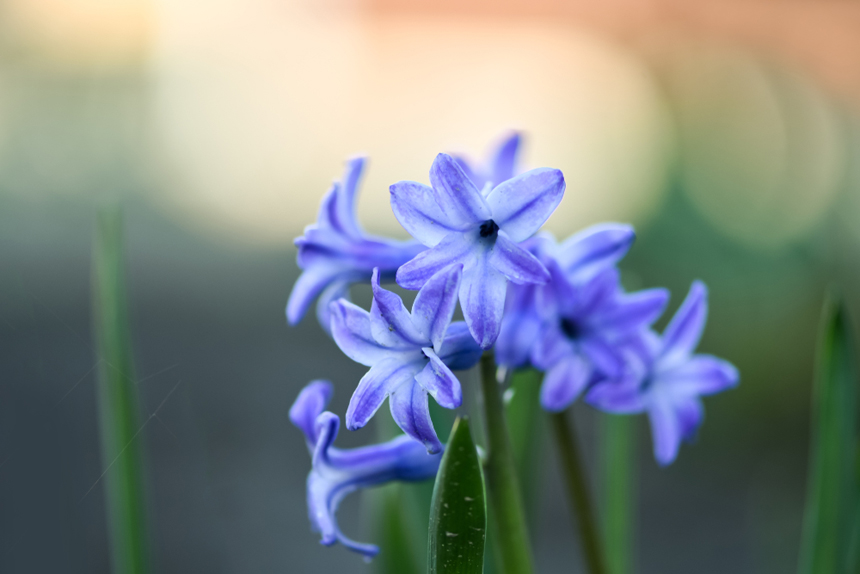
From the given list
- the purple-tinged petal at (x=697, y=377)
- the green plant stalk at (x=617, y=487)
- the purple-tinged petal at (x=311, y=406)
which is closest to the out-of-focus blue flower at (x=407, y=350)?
the purple-tinged petal at (x=311, y=406)

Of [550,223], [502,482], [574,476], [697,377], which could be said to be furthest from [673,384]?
[550,223]

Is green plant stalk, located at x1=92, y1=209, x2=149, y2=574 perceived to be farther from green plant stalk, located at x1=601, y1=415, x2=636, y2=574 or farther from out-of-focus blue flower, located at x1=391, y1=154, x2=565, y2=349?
green plant stalk, located at x1=601, y1=415, x2=636, y2=574

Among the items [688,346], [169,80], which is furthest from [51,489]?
[169,80]

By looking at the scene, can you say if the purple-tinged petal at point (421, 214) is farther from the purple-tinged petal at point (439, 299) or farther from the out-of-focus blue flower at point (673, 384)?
the out-of-focus blue flower at point (673, 384)

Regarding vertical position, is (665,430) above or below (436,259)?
below

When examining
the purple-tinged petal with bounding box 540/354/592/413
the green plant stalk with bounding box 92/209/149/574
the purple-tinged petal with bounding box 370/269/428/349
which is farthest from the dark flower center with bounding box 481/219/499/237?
the green plant stalk with bounding box 92/209/149/574

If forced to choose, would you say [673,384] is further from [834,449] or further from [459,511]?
[459,511]
